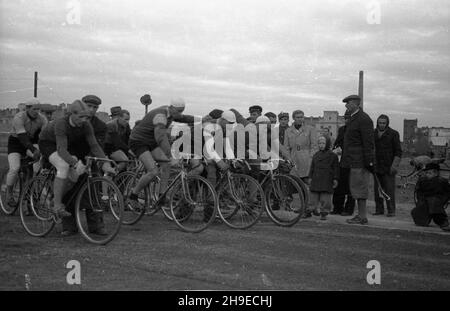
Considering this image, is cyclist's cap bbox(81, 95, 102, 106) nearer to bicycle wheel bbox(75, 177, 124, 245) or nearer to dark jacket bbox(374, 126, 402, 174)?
Answer: bicycle wheel bbox(75, 177, 124, 245)

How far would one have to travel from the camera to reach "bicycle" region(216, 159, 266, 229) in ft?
29.1

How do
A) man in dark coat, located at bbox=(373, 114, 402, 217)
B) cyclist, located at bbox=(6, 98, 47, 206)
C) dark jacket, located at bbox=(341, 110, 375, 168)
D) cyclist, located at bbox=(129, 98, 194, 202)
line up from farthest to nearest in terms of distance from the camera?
1. man in dark coat, located at bbox=(373, 114, 402, 217)
2. cyclist, located at bbox=(6, 98, 47, 206)
3. dark jacket, located at bbox=(341, 110, 375, 168)
4. cyclist, located at bbox=(129, 98, 194, 202)

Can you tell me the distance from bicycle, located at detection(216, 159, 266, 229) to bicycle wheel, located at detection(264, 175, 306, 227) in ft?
1.08

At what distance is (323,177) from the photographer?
10.4 metres

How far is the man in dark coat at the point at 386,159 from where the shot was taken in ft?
35.1

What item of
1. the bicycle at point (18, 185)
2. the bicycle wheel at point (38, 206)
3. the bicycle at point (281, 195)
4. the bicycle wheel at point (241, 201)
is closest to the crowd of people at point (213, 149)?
the bicycle at point (18, 185)

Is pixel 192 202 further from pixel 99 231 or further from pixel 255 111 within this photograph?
pixel 255 111

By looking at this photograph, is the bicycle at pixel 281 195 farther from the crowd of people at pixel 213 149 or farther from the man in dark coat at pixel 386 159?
the man in dark coat at pixel 386 159

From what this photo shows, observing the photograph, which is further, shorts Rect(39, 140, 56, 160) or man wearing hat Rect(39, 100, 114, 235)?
shorts Rect(39, 140, 56, 160)

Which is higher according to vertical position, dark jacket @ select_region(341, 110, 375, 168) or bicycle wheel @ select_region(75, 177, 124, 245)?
dark jacket @ select_region(341, 110, 375, 168)

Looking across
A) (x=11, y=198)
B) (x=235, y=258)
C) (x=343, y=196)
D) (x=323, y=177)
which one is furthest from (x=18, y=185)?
(x=343, y=196)

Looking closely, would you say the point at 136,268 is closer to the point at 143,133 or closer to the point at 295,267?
the point at 295,267

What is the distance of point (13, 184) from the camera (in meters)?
10.3

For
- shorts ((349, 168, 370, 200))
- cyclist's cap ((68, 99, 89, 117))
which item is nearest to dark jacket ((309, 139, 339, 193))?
shorts ((349, 168, 370, 200))
